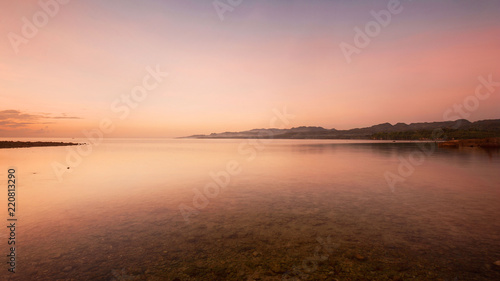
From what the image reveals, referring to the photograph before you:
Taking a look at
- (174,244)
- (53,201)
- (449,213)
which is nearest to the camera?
(174,244)

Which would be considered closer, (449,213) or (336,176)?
(449,213)

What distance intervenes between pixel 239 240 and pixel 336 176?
614 inches

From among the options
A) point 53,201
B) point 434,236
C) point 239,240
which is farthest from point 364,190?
point 53,201

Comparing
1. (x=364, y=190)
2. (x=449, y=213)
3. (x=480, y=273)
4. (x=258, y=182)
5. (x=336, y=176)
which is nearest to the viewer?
(x=480, y=273)

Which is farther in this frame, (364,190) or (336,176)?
(336,176)

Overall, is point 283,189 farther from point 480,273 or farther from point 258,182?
point 480,273

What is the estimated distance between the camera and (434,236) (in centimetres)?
818

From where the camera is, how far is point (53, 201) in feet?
44.2

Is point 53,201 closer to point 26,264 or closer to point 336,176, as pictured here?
point 26,264

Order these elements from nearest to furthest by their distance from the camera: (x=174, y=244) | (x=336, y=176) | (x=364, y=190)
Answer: (x=174, y=244), (x=364, y=190), (x=336, y=176)

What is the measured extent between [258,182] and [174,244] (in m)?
Answer: 11.5

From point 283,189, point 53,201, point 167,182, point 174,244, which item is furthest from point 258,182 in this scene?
point 53,201

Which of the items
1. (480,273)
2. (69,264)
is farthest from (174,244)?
(480,273)

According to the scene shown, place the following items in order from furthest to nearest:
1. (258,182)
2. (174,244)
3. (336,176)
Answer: (336,176), (258,182), (174,244)
